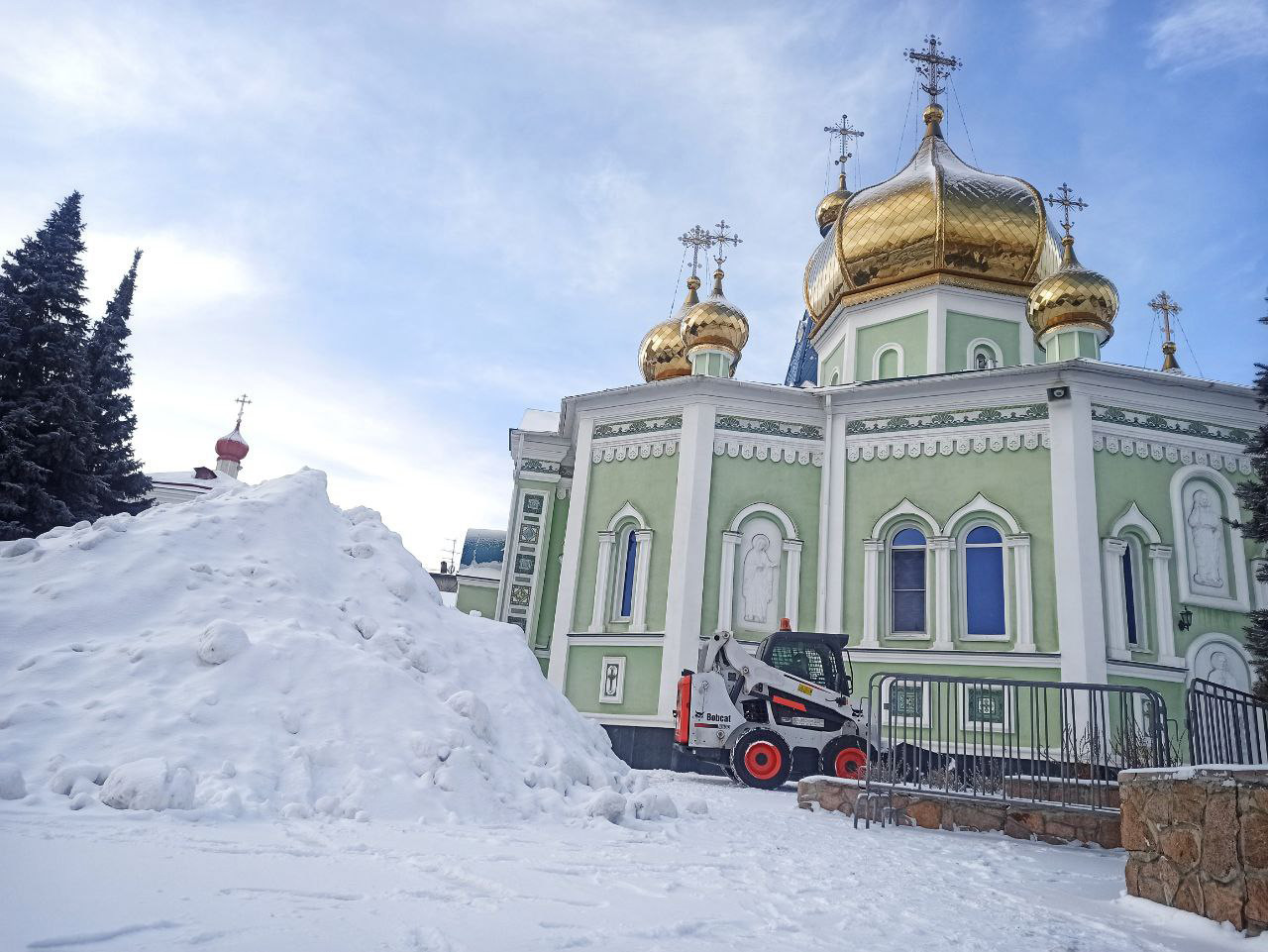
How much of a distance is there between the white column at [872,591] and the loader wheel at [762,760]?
3352 millimetres

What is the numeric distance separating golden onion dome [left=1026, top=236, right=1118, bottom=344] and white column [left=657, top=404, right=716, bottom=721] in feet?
18.6

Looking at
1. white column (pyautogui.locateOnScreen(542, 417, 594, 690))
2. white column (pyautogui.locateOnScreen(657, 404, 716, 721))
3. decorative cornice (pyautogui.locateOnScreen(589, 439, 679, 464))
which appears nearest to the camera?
white column (pyautogui.locateOnScreen(657, 404, 716, 721))

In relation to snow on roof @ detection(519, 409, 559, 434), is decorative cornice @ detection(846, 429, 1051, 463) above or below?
below

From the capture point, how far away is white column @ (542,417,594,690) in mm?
14922

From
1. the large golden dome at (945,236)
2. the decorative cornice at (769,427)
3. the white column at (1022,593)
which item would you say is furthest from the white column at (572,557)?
the white column at (1022,593)

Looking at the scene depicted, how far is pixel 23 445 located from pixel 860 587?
40.2 feet

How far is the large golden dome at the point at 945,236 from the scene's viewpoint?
1653 cm

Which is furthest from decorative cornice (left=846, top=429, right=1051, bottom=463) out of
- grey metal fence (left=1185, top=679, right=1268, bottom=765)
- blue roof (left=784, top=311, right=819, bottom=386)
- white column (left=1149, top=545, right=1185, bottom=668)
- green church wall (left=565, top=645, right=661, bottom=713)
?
blue roof (left=784, top=311, right=819, bottom=386)

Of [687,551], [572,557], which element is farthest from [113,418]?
[687,551]

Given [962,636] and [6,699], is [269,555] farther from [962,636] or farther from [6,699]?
[962,636]

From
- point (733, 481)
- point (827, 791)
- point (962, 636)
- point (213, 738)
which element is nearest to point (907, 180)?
point (733, 481)

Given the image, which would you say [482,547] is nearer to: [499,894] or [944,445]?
[944,445]

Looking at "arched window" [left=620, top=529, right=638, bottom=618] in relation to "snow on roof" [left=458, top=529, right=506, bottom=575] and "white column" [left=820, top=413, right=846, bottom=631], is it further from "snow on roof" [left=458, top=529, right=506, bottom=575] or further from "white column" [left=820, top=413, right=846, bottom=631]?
"snow on roof" [left=458, top=529, right=506, bottom=575]

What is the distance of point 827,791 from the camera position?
8211mm
